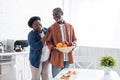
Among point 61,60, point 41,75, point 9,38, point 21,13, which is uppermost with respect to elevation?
point 21,13

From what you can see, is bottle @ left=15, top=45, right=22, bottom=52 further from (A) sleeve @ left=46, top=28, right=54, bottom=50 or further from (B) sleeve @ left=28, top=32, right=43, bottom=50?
(A) sleeve @ left=46, top=28, right=54, bottom=50

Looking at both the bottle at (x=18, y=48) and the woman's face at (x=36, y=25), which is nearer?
the woman's face at (x=36, y=25)

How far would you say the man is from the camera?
9.14ft

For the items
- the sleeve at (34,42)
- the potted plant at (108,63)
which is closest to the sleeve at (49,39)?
the sleeve at (34,42)

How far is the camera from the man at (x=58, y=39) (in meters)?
2.79

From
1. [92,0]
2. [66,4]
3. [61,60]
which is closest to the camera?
[61,60]

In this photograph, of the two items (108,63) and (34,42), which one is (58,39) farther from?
(108,63)

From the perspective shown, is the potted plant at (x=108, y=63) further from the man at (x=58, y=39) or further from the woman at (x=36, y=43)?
the woman at (x=36, y=43)


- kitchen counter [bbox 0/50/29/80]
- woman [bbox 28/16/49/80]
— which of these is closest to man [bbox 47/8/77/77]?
woman [bbox 28/16/49/80]

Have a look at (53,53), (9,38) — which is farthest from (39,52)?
(9,38)

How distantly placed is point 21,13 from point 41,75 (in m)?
1.50

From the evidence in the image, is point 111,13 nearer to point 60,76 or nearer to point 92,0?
→ point 92,0

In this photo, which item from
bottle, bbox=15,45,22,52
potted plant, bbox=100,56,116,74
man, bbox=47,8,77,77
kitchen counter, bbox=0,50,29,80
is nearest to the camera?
potted plant, bbox=100,56,116,74

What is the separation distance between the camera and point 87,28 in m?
4.51
